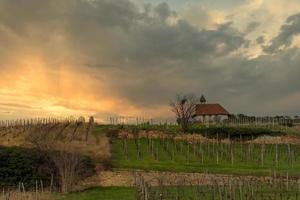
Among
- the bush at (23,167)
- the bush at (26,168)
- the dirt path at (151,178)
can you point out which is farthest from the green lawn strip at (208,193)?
the bush at (23,167)

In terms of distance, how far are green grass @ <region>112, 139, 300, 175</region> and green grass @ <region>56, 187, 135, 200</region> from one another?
6355mm

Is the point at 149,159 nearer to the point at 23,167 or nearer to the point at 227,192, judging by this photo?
the point at 23,167

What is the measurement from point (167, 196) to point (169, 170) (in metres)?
14.6

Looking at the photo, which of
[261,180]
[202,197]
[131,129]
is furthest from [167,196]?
[131,129]

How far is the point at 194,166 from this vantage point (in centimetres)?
5547

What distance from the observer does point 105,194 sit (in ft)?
140

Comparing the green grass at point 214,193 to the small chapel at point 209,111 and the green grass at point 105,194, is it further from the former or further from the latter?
the small chapel at point 209,111

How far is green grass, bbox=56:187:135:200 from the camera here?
39656mm

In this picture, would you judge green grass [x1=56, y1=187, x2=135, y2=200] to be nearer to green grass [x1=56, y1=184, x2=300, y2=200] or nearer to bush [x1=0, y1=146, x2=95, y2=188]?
green grass [x1=56, y1=184, x2=300, y2=200]

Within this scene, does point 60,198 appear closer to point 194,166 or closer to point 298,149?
point 194,166

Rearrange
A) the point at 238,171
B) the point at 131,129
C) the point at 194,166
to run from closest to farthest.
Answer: the point at 238,171
the point at 194,166
the point at 131,129

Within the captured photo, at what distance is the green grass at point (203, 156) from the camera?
53406mm

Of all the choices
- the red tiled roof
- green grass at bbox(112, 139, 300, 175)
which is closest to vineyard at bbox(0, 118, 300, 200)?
green grass at bbox(112, 139, 300, 175)

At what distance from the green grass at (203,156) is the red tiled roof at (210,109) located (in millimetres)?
35536
